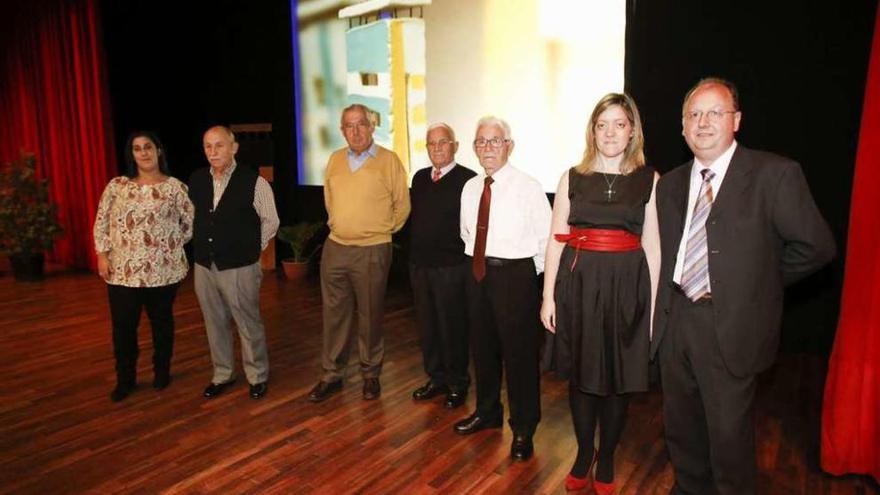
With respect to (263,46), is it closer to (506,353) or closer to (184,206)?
(184,206)

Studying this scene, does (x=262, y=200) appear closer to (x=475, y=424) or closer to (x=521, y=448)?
(x=475, y=424)

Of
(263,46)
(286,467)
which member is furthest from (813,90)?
(263,46)

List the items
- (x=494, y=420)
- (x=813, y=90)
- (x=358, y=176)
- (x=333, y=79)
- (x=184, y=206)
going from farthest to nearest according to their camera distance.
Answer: (x=333, y=79), (x=813, y=90), (x=184, y=206), (x=358, y=176), (x=494, y=420)

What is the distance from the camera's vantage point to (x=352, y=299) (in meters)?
3.34

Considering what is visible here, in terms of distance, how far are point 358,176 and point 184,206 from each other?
1059mm

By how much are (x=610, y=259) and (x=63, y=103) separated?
7.83m

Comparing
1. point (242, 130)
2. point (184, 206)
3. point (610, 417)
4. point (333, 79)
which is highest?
point (333, 79)

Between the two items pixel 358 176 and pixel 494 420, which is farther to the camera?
pixel 358 176

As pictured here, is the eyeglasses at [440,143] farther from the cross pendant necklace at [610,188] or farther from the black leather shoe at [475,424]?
the black leather shoe at [475,424]

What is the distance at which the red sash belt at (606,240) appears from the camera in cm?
211

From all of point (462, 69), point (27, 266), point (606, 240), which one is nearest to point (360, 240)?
point (606, 240)

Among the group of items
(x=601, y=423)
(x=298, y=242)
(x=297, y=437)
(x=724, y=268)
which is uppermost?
(x=724, y=268)

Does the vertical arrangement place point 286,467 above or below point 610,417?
below

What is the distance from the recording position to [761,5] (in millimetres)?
3762
